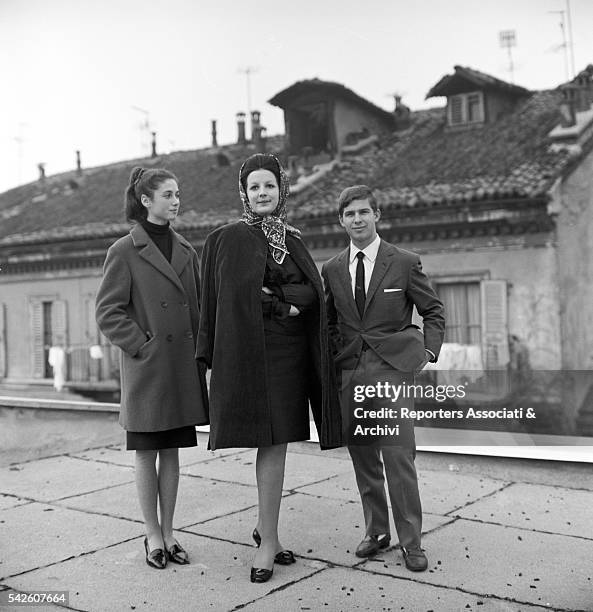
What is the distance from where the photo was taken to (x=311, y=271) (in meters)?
3.28

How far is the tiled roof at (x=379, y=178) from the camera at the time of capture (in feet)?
27.4

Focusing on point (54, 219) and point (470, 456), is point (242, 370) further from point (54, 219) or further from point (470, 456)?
point (54, 219)

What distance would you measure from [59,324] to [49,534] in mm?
7063

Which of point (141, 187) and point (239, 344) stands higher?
point (141, 187)

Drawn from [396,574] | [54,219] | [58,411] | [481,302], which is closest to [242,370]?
[396,574]

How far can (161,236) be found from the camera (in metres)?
3.52

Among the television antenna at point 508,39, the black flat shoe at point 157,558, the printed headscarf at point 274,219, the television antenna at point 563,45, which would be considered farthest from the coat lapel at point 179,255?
the television antenna at point 508,39

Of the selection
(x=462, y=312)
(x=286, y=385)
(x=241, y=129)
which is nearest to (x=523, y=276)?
(x=462, y=312)

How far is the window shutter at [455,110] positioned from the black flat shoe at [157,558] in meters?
6.69

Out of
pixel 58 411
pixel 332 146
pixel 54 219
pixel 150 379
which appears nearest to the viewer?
pixel 150 379

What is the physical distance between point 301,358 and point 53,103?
6482 millimetres

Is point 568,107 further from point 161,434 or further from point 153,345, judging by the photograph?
point 161,434

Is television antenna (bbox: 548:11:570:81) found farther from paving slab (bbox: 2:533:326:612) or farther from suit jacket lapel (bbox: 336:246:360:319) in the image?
paving slab (bbox: 2:533:326:612)

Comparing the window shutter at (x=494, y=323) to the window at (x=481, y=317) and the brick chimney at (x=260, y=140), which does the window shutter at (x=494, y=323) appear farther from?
the brick chimney at (x=260, y=140)
